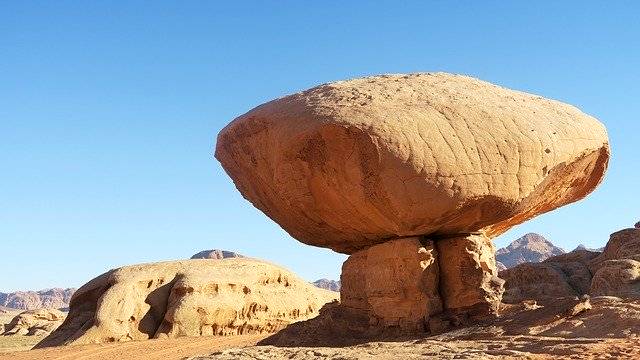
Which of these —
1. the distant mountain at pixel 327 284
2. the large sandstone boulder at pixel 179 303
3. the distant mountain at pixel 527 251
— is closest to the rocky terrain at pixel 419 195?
the large sandstone boulder at pixel 179 303

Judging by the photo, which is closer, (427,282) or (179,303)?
(427,282)

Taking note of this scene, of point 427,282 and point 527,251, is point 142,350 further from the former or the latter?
point 527,251

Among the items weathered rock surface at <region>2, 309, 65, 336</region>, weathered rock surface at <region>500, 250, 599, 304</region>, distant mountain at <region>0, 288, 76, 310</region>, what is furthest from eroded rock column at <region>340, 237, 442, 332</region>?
distant mountain at <region>0, 288, 76, 310</region>

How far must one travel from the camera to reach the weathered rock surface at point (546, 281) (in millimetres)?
20312

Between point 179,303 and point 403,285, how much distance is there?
911cm

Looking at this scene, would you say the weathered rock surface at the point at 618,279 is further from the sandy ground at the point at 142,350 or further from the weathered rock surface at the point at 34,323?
the weathered rock surface at the point at 34,323

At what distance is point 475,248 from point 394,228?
4.88 ft

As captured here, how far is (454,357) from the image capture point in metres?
7.18

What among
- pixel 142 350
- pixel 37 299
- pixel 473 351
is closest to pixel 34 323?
pixel 142 350

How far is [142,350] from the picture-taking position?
47.2 ft

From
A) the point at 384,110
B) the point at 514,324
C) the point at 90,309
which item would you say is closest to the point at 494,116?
the point at 384,110

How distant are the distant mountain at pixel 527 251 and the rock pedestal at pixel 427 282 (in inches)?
3080

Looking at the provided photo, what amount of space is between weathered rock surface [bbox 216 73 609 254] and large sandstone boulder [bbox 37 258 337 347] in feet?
23.9

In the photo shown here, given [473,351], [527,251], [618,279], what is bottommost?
[473,351]
